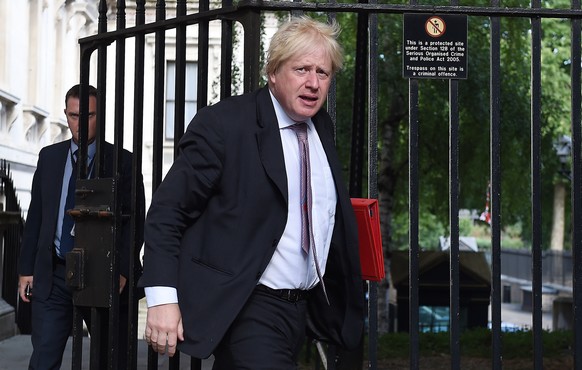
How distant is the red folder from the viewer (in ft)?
13.7

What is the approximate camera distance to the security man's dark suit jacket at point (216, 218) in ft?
12.0

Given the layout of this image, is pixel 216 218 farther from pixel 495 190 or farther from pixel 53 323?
pixel 53 323

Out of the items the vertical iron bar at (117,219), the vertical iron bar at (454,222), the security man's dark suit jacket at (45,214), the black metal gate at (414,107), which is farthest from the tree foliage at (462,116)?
the vertical iron bar at (117,219)

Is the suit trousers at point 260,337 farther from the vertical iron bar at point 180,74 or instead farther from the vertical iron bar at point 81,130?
the vertical iron bar at point 81,130

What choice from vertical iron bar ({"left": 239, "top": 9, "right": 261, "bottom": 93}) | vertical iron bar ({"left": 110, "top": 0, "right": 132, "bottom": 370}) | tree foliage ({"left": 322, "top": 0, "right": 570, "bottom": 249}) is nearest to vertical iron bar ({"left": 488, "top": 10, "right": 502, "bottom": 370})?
vertical iron bar ({"left": 239, "top": 9, "right": 261, "bottom": 93})

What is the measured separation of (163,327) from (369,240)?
3.22 feet

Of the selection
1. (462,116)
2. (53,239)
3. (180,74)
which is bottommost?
(53,239)

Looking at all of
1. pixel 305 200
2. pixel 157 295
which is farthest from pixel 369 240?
pixel 157 295

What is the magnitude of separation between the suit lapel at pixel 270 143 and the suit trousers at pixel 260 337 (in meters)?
0.38

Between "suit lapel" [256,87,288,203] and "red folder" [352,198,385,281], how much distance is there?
0.53 m

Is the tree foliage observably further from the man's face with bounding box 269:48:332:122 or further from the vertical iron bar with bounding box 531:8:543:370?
the man's face with bounding box 269:48:332:122

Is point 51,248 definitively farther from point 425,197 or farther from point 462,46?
point 425,197

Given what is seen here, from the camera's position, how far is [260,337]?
3697 millimetres

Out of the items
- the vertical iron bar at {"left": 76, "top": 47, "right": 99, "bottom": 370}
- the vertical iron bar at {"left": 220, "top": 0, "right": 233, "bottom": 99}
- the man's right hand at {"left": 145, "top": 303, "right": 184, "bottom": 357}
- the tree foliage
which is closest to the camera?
the man's right hand at {"left": 145, "top": 303, "right": 184, "bottom": 357}
